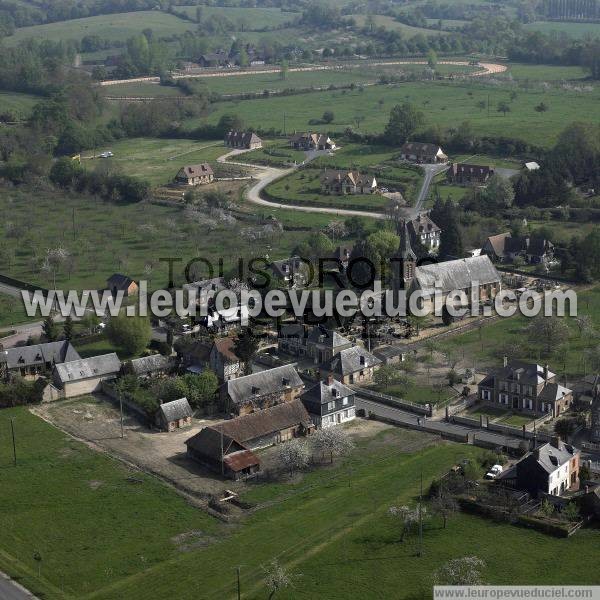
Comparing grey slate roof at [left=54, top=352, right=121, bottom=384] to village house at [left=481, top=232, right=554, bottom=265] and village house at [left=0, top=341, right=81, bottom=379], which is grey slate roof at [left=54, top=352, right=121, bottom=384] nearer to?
village house at [left=0, top=341, right=81, bottom=379]

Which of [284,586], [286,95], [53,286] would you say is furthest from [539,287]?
[286,95]

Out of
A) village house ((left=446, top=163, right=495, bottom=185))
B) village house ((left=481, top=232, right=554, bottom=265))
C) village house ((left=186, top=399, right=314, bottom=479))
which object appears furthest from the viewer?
village house ((left=446, top=163, right=495, bottom=185))

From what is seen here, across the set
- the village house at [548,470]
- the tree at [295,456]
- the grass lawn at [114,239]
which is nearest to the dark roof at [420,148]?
the grass lawn at [114,239]

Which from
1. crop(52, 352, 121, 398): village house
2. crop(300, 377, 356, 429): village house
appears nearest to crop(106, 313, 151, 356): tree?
crop(52, 352, 121, 398): village house

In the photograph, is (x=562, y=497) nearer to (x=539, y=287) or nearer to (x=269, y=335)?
(x=269, y=335)

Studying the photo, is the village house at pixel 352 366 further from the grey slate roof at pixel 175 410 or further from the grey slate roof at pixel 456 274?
the grey slate roof at pixel 456 274

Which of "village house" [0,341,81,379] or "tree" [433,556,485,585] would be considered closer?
"tree" [433,556,485,585]
